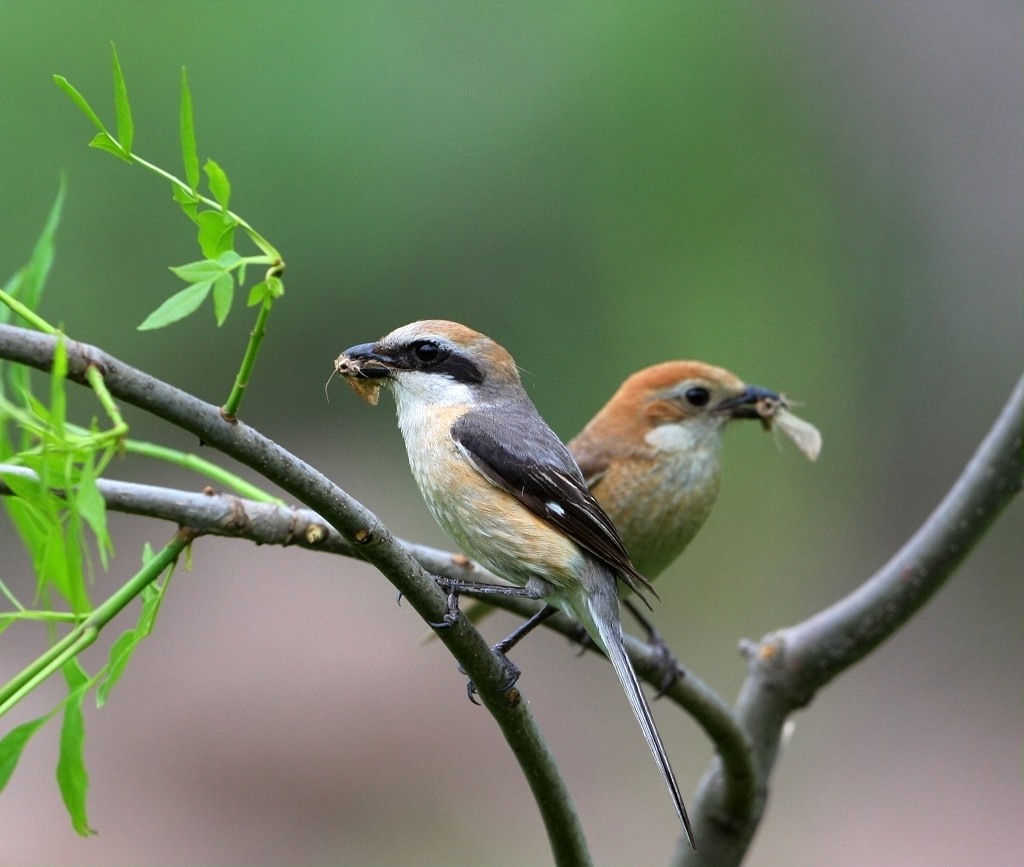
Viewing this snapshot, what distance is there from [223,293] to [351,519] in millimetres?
391

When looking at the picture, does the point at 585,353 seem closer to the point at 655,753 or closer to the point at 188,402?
the point at 655,753

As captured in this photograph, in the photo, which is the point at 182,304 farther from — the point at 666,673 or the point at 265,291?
the point at 666,673

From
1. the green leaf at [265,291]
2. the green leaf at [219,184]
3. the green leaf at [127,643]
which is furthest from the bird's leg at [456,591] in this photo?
the green leaf at [219,184]

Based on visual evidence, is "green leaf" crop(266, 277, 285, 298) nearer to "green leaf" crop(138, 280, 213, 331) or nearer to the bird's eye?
"green leaf" crop(138, 280, 213, 331)

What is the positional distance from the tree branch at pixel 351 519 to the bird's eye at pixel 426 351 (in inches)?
42.3

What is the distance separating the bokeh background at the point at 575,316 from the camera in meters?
7.40

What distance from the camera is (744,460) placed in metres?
9.08

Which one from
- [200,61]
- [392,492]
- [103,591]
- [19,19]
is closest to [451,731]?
[392,492]

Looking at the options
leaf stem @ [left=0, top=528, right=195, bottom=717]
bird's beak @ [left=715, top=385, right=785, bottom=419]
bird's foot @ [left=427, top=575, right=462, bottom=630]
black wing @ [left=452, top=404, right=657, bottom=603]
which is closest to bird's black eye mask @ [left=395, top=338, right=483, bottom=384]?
black wing @ [left=452, top=404, right=657, bottom=603]

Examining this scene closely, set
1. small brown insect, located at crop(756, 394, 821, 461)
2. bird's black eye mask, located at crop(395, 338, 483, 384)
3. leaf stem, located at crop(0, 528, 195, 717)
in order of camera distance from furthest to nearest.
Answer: small brown insect, located at crop(756, 394, 821, 461) < bird's black eye mask, located at crop(395, 338, 483, 384) < leaf stem, located at crop(0, 528, 195, 717)

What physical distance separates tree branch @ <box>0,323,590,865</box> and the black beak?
88cm

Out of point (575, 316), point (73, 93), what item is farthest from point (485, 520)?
point (575, 316)

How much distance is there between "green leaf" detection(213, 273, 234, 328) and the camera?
1.55m

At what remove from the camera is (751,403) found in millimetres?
4305
